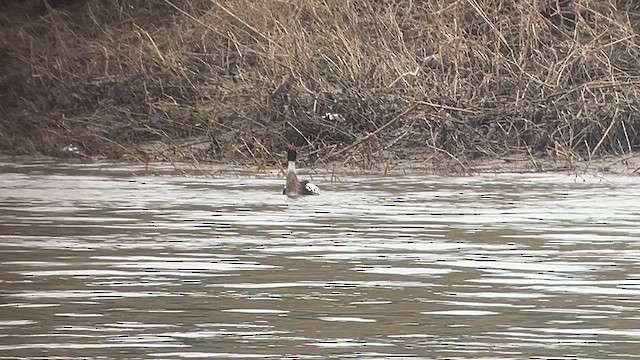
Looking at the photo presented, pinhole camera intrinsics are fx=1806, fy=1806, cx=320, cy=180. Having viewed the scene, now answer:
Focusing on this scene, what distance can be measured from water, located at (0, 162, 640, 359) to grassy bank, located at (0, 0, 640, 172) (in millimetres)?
1513

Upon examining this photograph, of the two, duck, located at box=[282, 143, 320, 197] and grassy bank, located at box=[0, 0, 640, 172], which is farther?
grassy bank, located at box=[0, 0, 640, 172]

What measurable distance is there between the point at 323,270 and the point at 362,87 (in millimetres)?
7449

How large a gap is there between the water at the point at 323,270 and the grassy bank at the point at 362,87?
4.96ft

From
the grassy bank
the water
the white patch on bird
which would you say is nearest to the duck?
the white patch on bird

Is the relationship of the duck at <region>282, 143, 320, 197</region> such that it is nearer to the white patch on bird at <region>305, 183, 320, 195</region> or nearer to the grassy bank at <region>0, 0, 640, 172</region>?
the white patch on bird at <region>305, 183, 320, 195</region>

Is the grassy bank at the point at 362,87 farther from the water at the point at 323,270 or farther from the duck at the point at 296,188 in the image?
the duck at the point at 296,188

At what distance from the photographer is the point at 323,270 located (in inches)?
337

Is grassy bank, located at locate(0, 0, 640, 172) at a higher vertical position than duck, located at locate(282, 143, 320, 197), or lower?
higher

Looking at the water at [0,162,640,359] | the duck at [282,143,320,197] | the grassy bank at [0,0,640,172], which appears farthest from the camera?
the grassy bank at [0,0,640,172]

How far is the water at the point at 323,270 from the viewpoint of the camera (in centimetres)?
Result: 635

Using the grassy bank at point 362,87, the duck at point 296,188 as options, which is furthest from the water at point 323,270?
the grassy bank at point 362,87

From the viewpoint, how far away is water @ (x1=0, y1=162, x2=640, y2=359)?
20.8 feet

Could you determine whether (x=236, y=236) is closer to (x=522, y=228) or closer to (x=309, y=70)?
(x=522, y=228)

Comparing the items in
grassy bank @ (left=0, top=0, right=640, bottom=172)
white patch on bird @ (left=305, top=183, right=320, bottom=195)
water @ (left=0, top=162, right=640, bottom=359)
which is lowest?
water @ (left=0, top=162, right=640, bottom=359)
